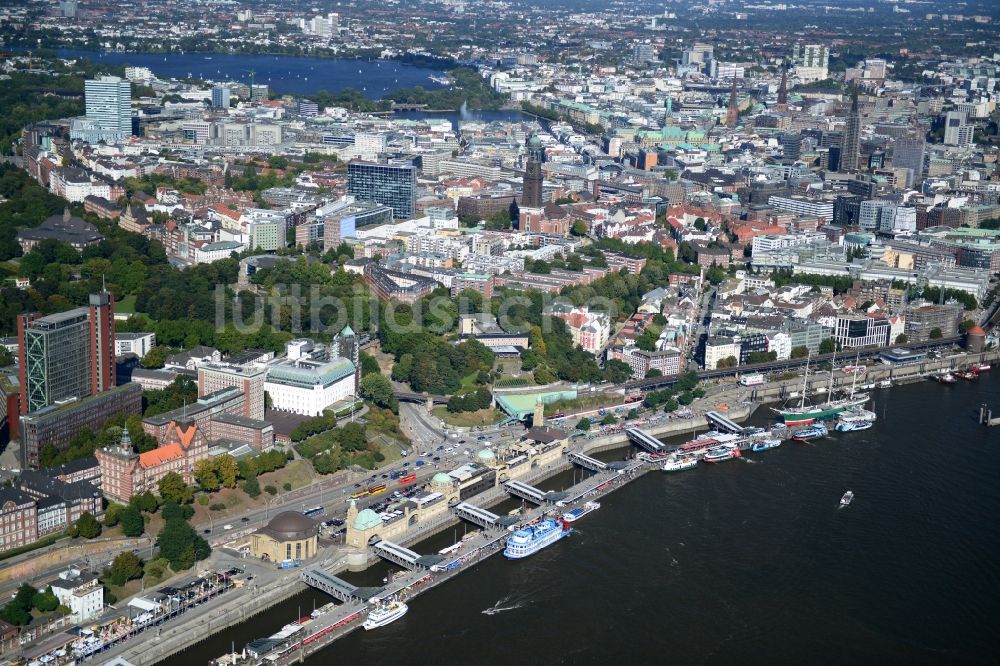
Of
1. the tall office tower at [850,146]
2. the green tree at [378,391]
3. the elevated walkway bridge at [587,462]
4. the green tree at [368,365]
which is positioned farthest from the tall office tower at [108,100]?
the elevated walkway bridge at [587,462]

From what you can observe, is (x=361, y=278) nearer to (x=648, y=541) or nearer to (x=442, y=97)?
(x=648, y=541)

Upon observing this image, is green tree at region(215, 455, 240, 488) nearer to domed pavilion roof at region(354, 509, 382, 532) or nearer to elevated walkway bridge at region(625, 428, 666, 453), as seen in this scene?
domed pavilion roof at region(354, 509, 382, 532)

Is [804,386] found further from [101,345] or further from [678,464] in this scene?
[101,345]

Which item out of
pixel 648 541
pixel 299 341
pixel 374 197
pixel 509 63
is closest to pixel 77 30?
pixel 509 63

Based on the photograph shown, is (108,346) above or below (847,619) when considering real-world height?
A: above

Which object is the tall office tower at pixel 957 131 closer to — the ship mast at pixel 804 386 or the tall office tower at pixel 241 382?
the ship mast at pixel 804 386

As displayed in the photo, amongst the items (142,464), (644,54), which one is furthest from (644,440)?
(644,54)

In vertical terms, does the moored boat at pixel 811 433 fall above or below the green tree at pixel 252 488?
below
